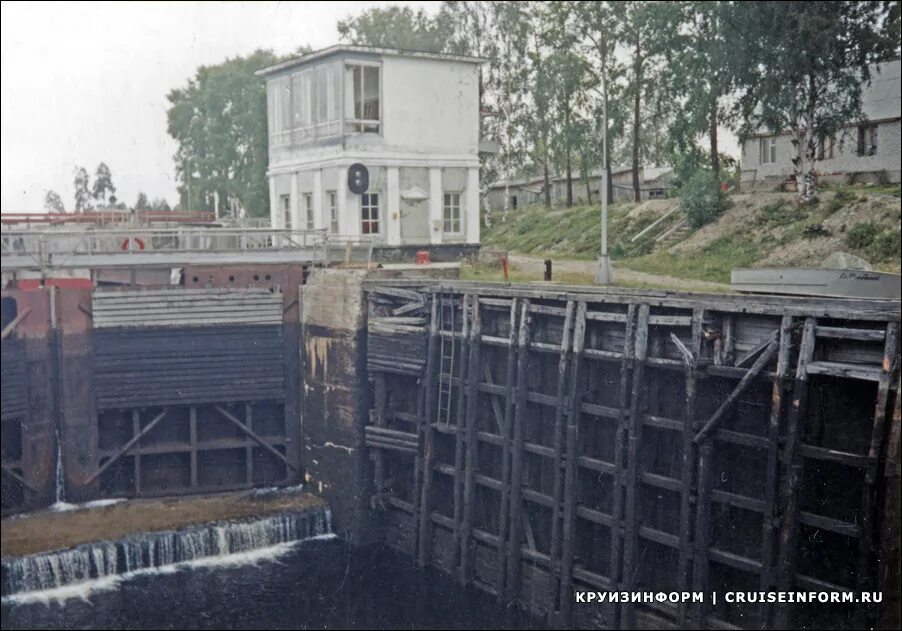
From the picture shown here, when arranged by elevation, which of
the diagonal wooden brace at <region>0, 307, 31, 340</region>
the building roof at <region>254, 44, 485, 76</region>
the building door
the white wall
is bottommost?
the diagonal wooden brace at <region>0, 307, 31, 340</region>

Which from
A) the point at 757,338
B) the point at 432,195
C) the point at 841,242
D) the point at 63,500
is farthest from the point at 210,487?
the point at 841,242

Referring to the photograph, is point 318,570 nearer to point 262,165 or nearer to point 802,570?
point 802,570

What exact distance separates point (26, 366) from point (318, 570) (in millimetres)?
8075

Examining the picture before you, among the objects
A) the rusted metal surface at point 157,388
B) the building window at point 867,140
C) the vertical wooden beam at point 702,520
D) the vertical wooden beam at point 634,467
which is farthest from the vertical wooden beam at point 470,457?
the building window at point 867,140

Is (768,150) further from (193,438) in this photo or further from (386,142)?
(193,438)

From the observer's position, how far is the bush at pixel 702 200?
36.1m

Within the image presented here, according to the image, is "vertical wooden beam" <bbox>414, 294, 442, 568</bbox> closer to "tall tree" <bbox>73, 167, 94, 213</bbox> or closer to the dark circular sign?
the dark circular sign

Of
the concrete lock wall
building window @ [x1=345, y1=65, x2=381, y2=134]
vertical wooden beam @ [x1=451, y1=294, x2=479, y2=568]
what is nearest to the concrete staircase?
building window @ [x1=345, y1=65, x2=381, y2=134]

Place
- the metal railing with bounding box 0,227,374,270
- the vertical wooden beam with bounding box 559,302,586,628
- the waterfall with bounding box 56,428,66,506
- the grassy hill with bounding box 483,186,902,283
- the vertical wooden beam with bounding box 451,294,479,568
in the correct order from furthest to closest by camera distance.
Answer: the grassy hill with bounding box 483,186,902,283 < the waterfall with bounding box 56,428,66,506 < the metal railing with bounding box 0,227,374,270 < the vertical wooden beam with bounding box 451,294,479,568 < the vertical wooden beam with bounding box 559,302,586,628

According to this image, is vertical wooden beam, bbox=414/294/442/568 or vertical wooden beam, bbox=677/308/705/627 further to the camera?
vertical wooden beam, bbox=414/294/442/568

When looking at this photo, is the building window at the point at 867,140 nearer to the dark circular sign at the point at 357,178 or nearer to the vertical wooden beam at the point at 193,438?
the dark circular sign at the point at 357,178

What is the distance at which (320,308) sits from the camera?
76.5 ft

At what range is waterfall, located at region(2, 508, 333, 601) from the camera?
18.8 m

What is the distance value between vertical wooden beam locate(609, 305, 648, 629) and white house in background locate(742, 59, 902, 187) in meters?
23.7
